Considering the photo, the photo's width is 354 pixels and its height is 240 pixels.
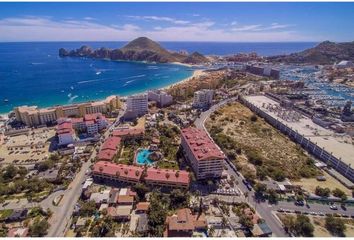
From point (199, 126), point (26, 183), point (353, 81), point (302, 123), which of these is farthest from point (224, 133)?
point (353, 81)

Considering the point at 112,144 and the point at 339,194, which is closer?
the point at 339,194

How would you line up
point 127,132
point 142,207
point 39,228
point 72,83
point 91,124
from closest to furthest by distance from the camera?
1. point 39,228
2. point 142,207
3. point 127,132
4. point 91,124
5. point 72,83

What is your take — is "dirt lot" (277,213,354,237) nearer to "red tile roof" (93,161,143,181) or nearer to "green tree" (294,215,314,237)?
"green tree" (294,215,314,237)

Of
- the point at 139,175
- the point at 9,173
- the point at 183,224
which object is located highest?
the point at 139,175

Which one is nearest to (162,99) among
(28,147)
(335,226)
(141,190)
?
(28,147)

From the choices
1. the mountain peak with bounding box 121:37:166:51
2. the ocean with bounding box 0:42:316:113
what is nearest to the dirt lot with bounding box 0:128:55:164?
the ocean with bounding box 0:42:316:113

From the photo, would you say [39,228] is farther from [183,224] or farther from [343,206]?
[343,206]
